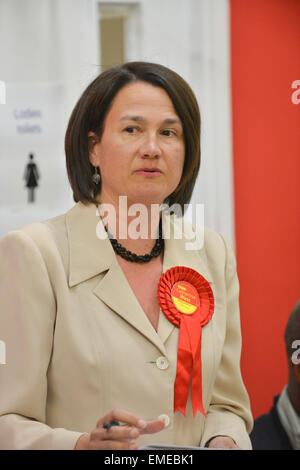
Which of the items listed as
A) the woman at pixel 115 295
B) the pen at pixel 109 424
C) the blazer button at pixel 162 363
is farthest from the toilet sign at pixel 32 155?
the pen at pixel 109 424

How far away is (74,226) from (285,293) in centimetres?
157

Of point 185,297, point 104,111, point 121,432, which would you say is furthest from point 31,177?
point 121,432

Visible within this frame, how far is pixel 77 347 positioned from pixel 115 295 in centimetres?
17

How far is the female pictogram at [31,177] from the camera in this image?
2.82m

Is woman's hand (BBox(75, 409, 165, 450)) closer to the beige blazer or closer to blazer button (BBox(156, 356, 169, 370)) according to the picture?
the beige blazer

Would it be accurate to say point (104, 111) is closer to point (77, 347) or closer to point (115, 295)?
point (115, 295)

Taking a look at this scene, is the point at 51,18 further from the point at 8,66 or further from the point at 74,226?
the point at 74,226

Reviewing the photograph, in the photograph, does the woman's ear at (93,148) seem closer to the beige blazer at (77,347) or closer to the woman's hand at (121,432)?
the beige blazer at (77,347)

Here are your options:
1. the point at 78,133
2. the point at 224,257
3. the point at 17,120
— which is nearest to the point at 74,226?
the point at 78,133

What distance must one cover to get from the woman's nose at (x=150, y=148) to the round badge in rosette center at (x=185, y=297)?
14.2 inches

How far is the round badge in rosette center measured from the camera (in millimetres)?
1708

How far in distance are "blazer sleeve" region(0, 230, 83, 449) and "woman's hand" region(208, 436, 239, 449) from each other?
0.40 m

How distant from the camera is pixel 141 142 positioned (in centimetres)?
166
